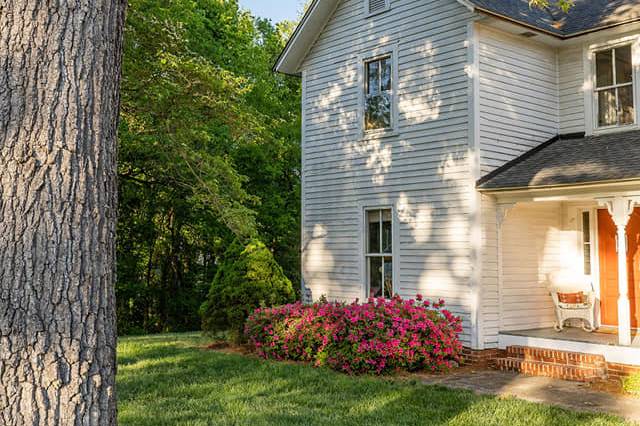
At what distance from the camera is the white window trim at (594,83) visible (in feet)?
34.1

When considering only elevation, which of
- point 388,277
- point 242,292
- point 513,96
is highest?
point 513,96

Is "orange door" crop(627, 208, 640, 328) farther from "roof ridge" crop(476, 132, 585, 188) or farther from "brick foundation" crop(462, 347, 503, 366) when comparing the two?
"brick foundation" crop(462, 347, 503, 366)

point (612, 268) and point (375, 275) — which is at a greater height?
point (612, 268)

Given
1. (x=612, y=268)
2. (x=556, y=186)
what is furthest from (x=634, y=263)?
(x=556, y=186)

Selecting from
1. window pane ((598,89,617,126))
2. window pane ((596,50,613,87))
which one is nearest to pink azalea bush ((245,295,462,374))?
window pane ((598,89,617,126))

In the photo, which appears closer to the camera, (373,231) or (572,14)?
(572,14)

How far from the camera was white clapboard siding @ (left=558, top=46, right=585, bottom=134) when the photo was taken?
11.2 meters

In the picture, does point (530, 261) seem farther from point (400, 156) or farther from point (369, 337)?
point (369, 337)

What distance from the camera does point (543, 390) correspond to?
322 inches

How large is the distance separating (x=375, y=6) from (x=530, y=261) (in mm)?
5445

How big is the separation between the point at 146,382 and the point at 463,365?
4.75 meters

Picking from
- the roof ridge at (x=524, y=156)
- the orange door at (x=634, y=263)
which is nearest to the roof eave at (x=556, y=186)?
the roof ridge at (x=524, y=156)

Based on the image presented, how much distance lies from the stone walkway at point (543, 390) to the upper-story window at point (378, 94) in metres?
4.83

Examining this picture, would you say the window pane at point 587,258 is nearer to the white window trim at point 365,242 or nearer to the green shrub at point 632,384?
the green shrub at point 632,384
